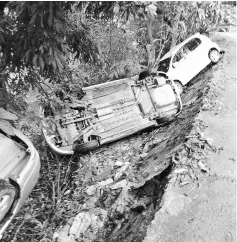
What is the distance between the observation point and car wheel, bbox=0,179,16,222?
400 centimetres

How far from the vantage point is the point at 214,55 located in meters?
11.4

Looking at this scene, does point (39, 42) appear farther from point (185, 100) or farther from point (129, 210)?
point (185, 100)

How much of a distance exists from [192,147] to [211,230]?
213 centimetres

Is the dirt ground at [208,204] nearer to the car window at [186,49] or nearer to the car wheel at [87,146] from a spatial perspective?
the car wheel at [87,146]

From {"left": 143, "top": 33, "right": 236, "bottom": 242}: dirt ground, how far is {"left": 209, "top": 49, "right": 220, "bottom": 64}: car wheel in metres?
4.78

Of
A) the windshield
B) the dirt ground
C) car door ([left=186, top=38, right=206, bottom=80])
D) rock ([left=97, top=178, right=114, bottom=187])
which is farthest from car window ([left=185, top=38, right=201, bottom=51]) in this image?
rock ([left=97, top=178, right=114, bottom=187])

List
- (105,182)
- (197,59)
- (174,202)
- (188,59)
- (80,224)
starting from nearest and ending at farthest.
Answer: (174,202) → (80,224) → (105,182) → (188,59) → (197,59)

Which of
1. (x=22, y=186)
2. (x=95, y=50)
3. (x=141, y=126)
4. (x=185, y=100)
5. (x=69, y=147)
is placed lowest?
(x=185, y=100)

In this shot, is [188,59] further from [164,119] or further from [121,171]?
[121,171]

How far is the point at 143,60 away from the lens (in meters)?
12.4

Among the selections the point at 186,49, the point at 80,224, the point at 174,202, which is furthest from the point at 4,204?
the point at 186,49

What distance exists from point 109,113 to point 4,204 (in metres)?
4.69

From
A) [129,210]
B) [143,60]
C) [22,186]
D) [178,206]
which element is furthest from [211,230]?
[143,60]

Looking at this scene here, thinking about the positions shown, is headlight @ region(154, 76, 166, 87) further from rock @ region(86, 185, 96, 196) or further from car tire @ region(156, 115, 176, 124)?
rock @ region(86, 185, 96, 196)
